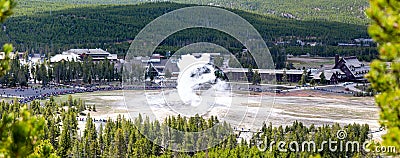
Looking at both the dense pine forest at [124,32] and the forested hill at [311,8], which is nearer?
the dense pine forest at [124,32]

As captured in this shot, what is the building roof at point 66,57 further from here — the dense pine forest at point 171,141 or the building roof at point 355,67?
the dense pine forest at point 171,141

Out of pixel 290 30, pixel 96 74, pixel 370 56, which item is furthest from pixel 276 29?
pixel 96 74

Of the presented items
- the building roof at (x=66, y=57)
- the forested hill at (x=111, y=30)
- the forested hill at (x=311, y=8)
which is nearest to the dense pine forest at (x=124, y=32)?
the forested hill at (x=111, y=30)

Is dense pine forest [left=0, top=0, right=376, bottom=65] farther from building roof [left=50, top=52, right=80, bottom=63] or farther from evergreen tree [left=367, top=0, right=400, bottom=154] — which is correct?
evergreen tree [left=367, top=0, right=400, bottom=154]

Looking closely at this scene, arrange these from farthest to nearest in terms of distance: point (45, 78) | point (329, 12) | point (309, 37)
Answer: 1. point (329, 12)
2. point (309, 37)
3. point (45, 78)

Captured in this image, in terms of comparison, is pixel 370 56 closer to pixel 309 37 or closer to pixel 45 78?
pixel 309 37

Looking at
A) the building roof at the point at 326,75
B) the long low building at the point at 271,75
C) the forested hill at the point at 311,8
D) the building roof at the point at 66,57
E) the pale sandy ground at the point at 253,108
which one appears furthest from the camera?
the forested hill at the point at 311,8

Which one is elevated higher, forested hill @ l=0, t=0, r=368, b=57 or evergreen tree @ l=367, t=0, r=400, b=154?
forested hill @ l=0, t=0, r=368, b=57
